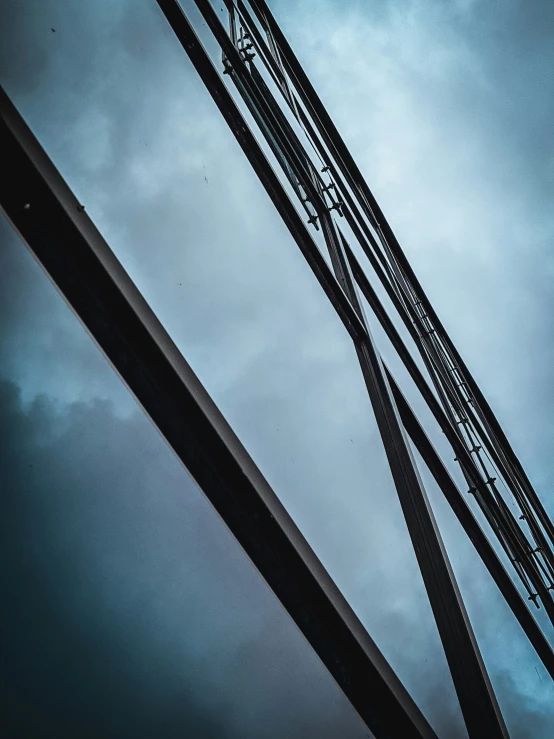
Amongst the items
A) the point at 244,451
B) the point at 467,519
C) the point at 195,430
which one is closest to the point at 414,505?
the point at 244,451

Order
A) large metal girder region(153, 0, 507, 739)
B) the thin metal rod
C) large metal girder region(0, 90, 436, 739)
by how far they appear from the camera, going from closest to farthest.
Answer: large metal girder region(0, 90, 436, 739) < large metal girder region(153, 0, 507, 739) < the thin metal rod

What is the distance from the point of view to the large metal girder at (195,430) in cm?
117

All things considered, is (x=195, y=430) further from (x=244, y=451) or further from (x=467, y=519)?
(x=467, y=519)

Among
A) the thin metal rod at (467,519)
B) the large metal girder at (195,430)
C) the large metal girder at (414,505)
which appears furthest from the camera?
the thin metal rod at (467,519)

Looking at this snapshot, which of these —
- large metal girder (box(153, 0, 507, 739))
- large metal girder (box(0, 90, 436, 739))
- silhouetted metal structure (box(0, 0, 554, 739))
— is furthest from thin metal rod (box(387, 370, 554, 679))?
large metal girder (box(0, 90, 436, 739))

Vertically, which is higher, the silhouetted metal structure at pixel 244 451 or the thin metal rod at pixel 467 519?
the thin metal rod at pixel 467 519

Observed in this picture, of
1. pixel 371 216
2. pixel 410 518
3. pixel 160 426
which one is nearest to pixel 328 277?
pixel 410 518

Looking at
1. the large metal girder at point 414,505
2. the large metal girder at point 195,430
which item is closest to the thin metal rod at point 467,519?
the large metal girder at point 414,505

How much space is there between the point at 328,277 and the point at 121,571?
1335 cm

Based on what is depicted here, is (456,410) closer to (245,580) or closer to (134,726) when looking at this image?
(245,580)

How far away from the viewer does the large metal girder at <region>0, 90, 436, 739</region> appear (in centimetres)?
117

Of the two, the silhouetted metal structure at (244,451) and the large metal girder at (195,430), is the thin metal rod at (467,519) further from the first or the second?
Answer: the large metal girder at (195,430)

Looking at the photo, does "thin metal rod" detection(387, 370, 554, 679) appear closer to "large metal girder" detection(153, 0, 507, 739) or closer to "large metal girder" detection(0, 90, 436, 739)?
"large metal girder" detection(153, 0, 507, 739)

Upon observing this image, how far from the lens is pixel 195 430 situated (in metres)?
1.27
